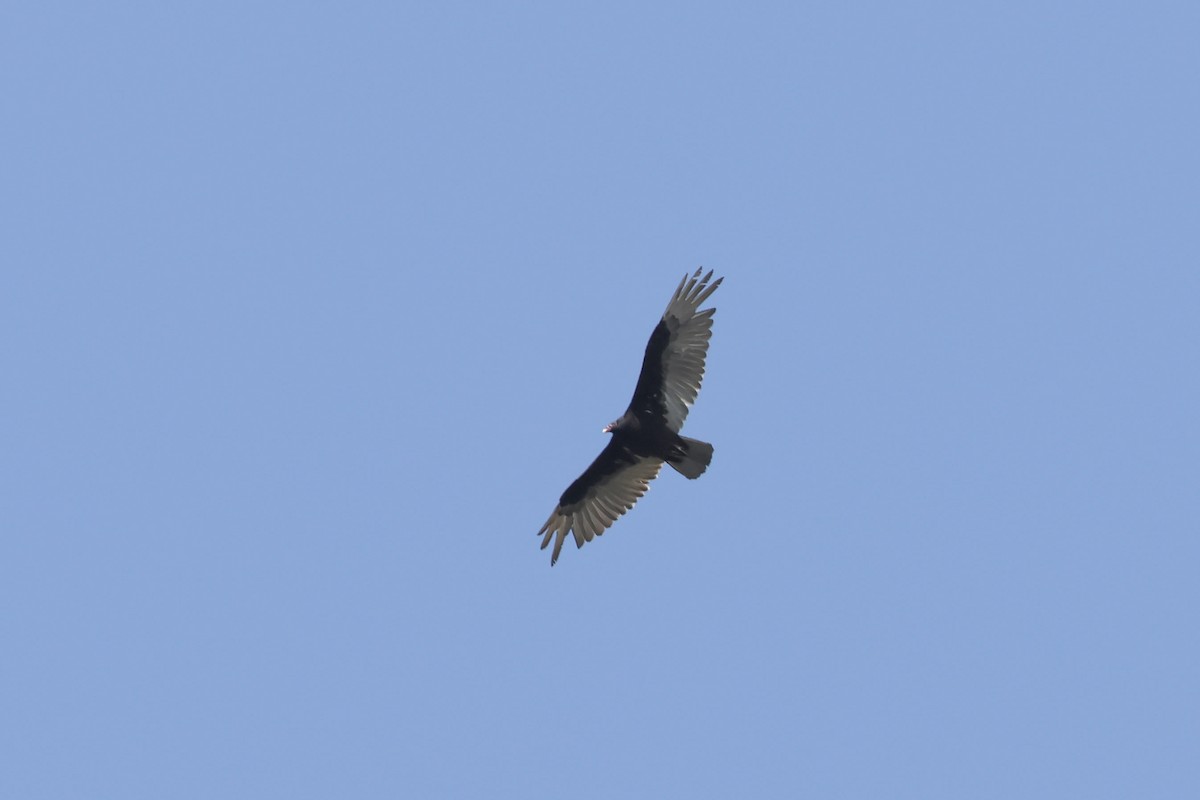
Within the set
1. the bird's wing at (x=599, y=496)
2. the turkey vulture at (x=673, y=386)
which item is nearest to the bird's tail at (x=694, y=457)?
the turkey vulture at (x=673, y=386)

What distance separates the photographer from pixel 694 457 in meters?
23.3

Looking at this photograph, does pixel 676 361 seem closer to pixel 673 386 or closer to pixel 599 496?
pixel 673 386

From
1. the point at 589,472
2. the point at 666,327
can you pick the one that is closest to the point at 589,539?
the point at 589,472

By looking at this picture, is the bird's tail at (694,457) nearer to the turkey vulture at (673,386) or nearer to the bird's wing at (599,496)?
the turkey vulture at (673,386)

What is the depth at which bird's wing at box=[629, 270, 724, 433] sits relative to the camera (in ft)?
76.4

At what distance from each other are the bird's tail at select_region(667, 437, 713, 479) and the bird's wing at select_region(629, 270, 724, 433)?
0.31 metres

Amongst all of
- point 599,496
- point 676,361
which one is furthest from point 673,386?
point 599,496

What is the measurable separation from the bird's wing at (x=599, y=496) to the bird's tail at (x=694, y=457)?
2.18ft

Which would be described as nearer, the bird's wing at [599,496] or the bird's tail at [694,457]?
the bird's tail at [694,457]

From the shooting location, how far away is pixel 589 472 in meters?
24.1

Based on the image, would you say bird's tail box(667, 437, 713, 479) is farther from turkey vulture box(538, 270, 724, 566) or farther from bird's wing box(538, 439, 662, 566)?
bird's wing box(538, 439, 662, 566)

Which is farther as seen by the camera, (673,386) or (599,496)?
(599,496)

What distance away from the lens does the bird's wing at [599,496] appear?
24094mm

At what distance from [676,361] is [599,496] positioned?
222 centimetres
